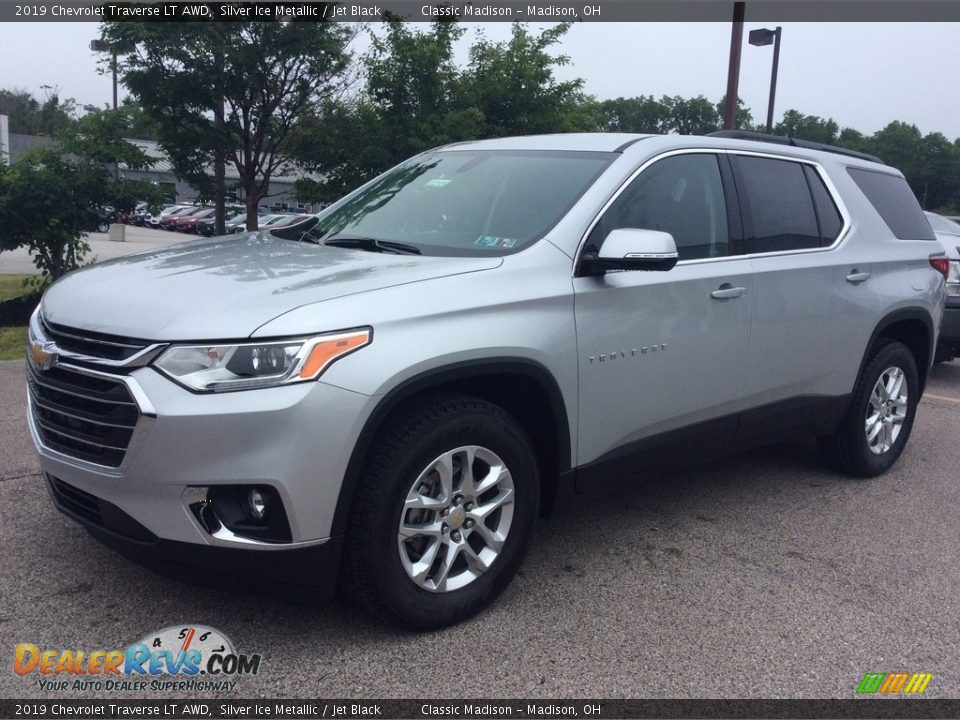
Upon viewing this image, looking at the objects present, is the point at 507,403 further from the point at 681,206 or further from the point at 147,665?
the point at 147,665

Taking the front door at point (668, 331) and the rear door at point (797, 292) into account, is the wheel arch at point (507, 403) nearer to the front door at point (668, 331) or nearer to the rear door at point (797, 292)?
the front door at point (668, 331)

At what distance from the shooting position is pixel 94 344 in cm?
303

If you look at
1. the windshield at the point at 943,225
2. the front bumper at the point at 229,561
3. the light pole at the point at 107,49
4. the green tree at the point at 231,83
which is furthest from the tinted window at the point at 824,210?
the light pole at the point at 107,49

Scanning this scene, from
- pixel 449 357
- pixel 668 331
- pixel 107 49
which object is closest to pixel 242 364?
pixel 449 357

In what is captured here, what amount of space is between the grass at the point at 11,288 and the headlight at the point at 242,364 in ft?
31.8

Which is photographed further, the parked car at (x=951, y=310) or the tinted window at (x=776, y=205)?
the parked car at (x=951, y=310)

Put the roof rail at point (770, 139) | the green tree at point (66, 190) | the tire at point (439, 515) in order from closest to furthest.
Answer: the tire at point (439, 515) < the roof rail at point (770, 139) < the green tree at point (66, 190)

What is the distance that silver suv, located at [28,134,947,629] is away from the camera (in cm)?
285

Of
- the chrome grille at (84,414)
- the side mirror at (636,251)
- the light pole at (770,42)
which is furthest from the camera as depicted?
the light pole at (770,42)

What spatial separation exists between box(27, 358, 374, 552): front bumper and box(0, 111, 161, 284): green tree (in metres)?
7.97

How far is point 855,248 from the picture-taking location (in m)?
5.04

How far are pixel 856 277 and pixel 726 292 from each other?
1190mm

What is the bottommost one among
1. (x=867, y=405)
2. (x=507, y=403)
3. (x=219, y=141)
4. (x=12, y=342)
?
(x=12, y=342)

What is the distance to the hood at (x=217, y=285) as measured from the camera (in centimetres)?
290
